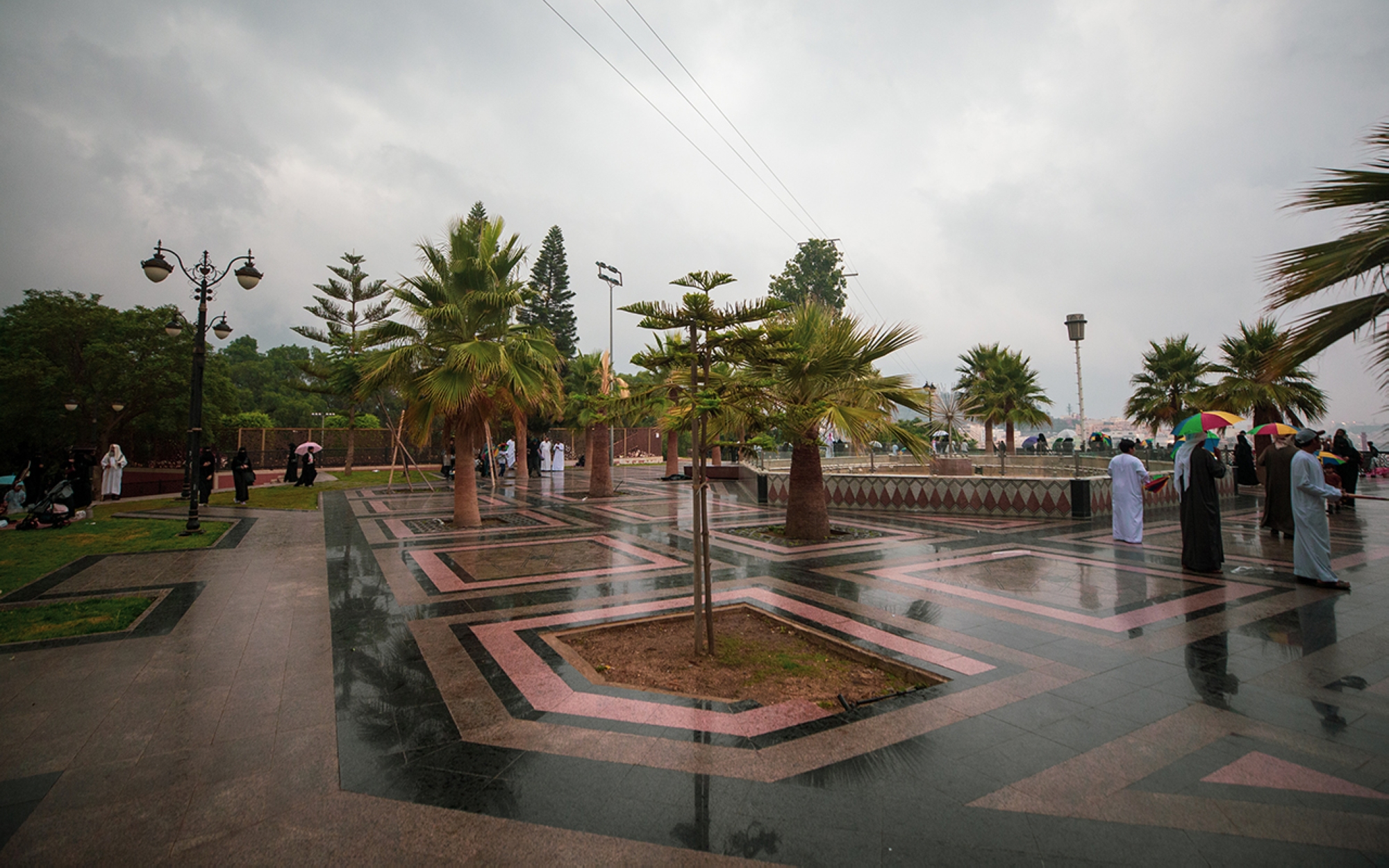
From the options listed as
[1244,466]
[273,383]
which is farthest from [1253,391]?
[273,383]

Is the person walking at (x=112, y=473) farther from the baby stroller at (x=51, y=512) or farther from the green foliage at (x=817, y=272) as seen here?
the green foliage at (x=817, y=272)

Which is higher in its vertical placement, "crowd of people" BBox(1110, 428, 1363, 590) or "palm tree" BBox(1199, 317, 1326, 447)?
"palm tree" BBox(1199, 317, 1326, 447)

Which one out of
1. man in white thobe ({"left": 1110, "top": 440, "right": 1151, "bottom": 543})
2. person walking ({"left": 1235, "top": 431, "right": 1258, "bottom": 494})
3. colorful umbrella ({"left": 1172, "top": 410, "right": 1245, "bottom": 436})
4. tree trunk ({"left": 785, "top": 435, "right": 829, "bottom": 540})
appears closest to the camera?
colorful umbrella ({"left": 1172, "top": 410, "right": 1245, "bottom": 436})

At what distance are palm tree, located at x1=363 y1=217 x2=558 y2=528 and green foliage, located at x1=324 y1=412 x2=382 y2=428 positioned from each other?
31154 millimetres

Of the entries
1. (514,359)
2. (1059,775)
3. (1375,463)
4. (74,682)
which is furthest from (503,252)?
(1375,463)

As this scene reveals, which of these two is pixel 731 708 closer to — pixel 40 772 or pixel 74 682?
pixel 40 772

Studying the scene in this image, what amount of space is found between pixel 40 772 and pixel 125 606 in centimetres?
383

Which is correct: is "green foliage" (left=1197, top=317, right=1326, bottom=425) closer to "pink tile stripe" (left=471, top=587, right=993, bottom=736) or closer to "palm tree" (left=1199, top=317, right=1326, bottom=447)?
"palm tree" (left=1199, top=317, right=1326, bottom=447)

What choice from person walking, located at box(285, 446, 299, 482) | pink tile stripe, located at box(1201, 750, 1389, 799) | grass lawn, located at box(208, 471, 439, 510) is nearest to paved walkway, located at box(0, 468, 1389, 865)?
pink tile stripe, located at box(1201, 750, 1389, 799)

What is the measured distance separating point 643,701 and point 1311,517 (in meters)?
7.94

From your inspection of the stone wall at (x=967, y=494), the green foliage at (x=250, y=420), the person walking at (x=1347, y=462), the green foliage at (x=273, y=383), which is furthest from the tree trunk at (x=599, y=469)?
the green foliage at (x=273, y=383)

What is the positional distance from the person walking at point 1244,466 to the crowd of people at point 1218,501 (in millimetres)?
11425

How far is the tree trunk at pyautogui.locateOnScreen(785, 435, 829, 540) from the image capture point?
1005 cm

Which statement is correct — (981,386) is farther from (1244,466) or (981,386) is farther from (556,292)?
(556,292)
